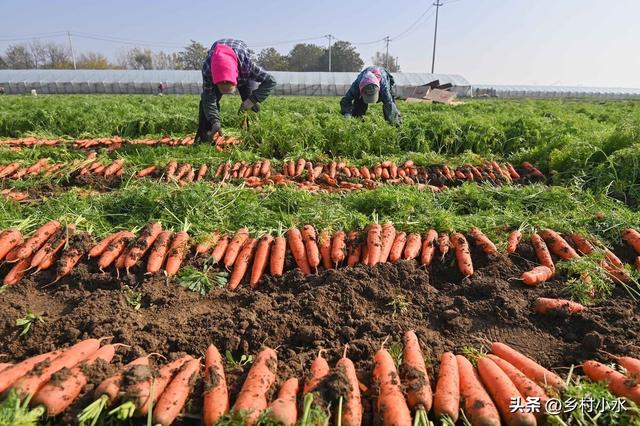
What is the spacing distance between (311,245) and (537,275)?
189cm

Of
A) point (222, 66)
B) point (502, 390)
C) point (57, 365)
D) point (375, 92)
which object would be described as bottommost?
point (502, 390)

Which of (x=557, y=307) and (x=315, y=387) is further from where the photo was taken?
(x=557, y=307)

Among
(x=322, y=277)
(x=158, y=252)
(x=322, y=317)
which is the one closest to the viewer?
(x=322, y=317)

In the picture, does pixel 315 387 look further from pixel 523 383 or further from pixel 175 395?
pixel 523 383

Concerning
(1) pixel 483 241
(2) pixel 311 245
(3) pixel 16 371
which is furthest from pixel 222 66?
(3) pixel 16 371

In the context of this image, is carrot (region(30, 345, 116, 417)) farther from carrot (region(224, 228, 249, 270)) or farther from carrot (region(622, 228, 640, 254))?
carrot (region(622, 228, 640, 254))

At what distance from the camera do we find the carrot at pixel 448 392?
6.91 feet

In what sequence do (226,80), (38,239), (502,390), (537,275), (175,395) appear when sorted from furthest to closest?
(226,80) < (38,239) < (537,275) < (502,390) < (175,395)

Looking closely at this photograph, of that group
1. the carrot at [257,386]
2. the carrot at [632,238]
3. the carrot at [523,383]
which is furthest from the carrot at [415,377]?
the carrot at [632,238]

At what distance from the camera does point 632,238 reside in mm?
3730

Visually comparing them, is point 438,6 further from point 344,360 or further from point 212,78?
point 344,360

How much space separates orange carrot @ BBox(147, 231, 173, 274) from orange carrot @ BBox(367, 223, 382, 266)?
5.91ft

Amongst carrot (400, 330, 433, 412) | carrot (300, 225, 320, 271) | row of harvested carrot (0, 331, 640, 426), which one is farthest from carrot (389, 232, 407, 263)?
row of harvested carrot (0, 331, 640, 426)

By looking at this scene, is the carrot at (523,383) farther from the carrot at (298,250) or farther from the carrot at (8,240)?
the carrot at (8,240)
